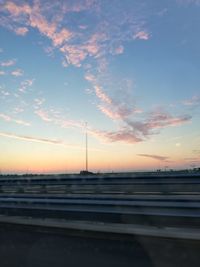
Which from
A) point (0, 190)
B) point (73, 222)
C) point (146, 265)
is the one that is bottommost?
point (146, 265)

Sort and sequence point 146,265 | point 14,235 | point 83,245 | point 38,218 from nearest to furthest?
point 146,265 → point 83,245 → point 14,235 → point 38,218

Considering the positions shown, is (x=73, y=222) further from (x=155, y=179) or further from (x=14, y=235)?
(x=155, y=179)

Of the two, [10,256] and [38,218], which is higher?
[38,218]

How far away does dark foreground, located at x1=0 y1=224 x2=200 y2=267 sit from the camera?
25.9 ft

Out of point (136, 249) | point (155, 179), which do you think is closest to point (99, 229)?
point (136, 249)

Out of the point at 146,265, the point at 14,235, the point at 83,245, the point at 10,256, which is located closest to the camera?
the point at 146,265

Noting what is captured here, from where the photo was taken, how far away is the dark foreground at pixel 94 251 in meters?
A: 7.89

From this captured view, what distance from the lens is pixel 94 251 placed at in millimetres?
8781

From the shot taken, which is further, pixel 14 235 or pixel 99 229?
pixel 14 235

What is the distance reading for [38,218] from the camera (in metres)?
12.3

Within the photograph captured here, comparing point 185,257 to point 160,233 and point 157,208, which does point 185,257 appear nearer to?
point 160,233

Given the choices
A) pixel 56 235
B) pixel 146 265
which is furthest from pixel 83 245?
pixel 146 265

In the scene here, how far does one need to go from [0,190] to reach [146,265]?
13827 millimetres

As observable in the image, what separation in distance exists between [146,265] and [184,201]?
2.82 metres
